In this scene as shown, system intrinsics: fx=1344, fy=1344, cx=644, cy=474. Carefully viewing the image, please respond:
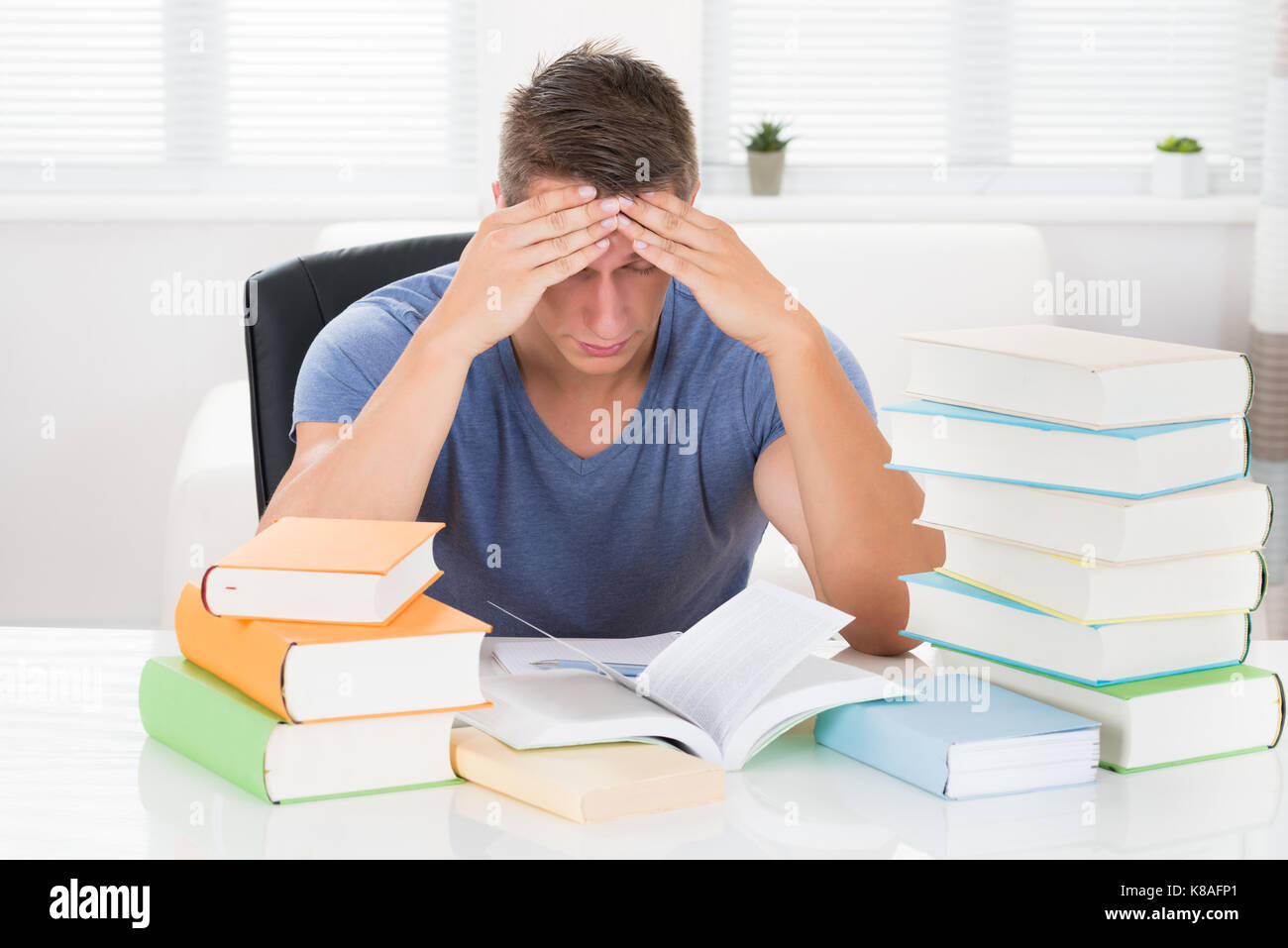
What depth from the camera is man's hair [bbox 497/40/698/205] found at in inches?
52.6

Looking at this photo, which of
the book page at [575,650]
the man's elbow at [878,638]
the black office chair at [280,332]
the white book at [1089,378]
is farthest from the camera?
the black office chair at [280,332]

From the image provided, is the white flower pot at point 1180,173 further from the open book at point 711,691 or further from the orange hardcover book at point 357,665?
the orange hardcover book at point 357,665

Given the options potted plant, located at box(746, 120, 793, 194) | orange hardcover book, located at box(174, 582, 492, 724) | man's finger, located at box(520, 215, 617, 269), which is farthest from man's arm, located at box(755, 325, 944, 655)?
potted plant, located at box(746, 120, 793, 194)

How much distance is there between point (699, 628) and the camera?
104 cm

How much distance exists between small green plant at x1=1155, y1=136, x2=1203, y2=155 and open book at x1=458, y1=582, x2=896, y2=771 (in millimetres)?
2703

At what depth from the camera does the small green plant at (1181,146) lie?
330 cm

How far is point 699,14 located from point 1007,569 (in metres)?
2.31

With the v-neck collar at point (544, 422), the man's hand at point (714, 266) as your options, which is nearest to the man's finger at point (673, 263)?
the man's hand at point (714, 266)

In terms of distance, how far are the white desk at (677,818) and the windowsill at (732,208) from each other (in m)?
2.36

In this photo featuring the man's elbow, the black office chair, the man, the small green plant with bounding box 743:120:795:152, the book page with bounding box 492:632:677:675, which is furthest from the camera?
the small green plant with bounding box 743:120:795:152

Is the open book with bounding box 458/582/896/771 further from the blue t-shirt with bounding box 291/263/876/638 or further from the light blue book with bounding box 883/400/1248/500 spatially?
the blue t-shirt with bounding box 291/263/876/638

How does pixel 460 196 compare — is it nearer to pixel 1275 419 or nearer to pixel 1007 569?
pixel 1275 419

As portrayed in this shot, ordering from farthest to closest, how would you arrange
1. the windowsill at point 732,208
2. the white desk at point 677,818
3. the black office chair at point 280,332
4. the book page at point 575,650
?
the windowsill at point 732,208, the black office chair at point 280,332, the book page at point 575,650, the white desk at point 677,818

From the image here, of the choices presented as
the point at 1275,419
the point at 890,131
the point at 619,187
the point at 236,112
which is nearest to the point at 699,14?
the point at 890,131
